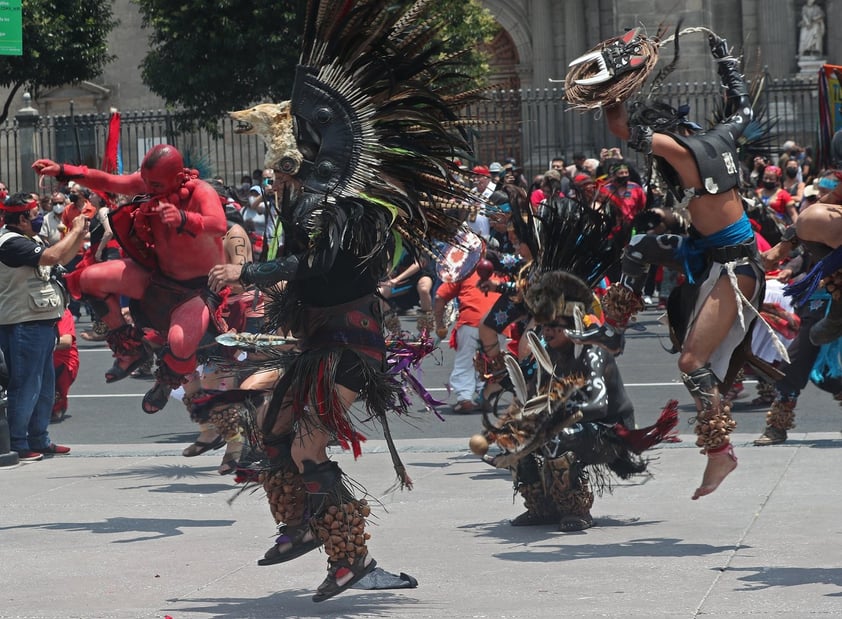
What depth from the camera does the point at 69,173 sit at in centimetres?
816

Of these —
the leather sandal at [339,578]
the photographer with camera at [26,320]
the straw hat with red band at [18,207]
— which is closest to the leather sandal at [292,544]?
the leather sandal at [339,578]

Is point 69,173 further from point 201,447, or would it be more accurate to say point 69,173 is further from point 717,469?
point 717,469

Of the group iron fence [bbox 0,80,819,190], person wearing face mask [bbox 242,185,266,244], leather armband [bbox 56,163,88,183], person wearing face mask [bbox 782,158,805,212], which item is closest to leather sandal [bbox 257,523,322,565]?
leather armband [bbox 56,163,88,183]

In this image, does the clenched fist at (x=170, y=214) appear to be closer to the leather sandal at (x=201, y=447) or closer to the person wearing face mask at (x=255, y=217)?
the leather sandal at (x=201, y=447)

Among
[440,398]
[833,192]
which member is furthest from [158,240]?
[440,398]

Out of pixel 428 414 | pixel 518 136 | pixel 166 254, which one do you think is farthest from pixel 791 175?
pixel 518 136

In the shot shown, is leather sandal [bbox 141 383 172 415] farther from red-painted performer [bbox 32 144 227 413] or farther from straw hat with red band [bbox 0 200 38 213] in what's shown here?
straw hat with red band [bbox 0 200 38 213]

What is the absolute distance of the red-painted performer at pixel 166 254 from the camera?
28.2 ft

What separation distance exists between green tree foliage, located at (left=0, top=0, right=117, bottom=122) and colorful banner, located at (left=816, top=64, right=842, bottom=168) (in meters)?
24.6

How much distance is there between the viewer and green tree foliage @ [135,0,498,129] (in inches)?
1085

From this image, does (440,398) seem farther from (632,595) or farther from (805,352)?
(632,595)

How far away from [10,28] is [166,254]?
906cm

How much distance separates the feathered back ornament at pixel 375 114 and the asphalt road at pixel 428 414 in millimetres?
3402

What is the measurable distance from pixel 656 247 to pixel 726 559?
144 cm
